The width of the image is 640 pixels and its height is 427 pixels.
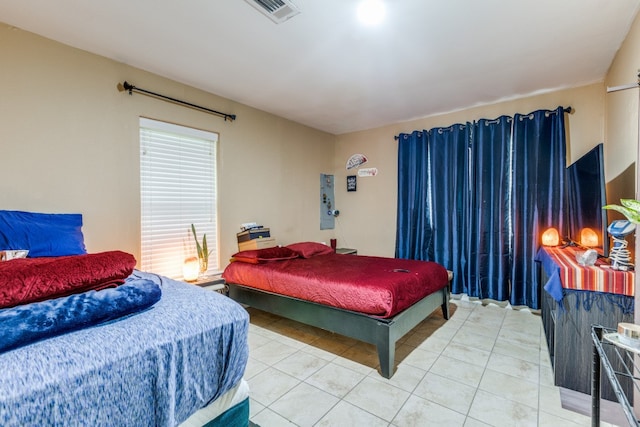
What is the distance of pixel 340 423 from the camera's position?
166 centimetres

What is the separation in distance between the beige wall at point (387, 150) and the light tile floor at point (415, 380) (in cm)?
185

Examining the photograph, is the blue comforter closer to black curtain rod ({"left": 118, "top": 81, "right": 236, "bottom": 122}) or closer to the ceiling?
the ceiling

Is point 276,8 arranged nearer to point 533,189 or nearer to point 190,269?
point 190,269

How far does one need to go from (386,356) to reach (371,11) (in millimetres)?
2376

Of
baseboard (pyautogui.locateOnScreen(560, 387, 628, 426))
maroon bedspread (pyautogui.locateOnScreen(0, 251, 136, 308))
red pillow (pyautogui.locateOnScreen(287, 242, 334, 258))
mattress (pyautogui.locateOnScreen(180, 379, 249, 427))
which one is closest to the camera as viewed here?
maroon bedspread (pyautogui.locateOnScreen(0, 251, 136, 308))

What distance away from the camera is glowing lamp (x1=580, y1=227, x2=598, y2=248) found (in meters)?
2.31

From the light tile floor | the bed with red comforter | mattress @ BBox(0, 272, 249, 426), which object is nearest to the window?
the bed with red comforter

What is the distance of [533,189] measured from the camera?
3.30 m

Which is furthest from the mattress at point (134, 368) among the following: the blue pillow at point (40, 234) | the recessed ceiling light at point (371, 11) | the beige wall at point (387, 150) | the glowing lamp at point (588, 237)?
the beige wall at point (387, 150)

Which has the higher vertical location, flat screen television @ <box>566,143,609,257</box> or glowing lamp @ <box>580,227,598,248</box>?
flat screen television @ <box>566,143,609,257</box>

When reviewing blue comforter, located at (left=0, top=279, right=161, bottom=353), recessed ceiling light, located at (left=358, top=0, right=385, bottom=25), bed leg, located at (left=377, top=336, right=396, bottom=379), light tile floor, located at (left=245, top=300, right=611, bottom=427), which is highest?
recessed ceiling light, located at (left=358, top=0, right=385, bottom=25)

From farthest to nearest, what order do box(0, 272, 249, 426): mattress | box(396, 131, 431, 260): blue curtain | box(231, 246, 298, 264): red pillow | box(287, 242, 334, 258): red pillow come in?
box(396, 131, 431, 260): blue curtain < box(287, 242, 334, 258): red pillow < box(231, 246, 298, 264): red pillow < box(0, 272, 249, 426): mattress

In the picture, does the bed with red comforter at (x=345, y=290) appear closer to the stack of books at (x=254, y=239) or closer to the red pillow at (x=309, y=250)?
the red pillow at (x=309, y=250)

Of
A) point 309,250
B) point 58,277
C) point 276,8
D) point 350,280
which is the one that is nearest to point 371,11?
point 276,8
